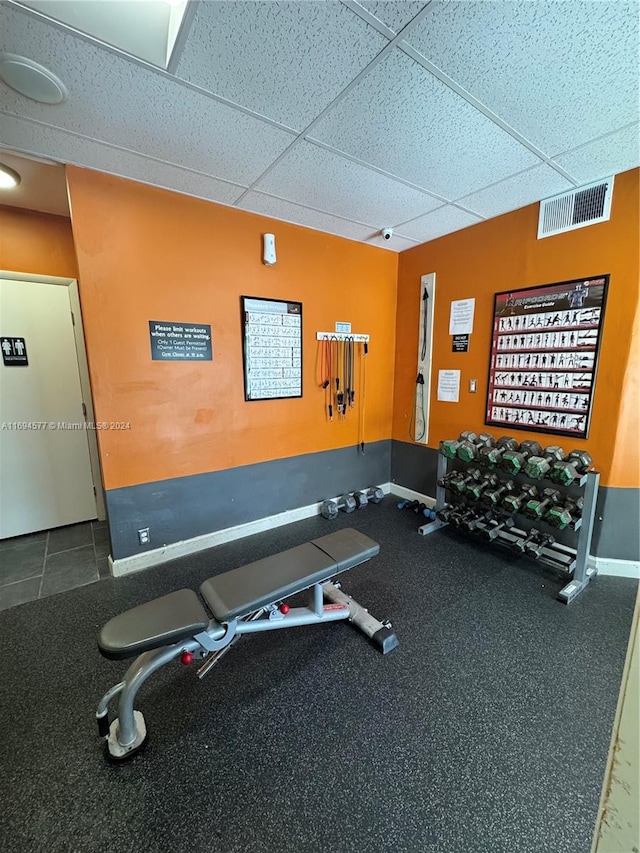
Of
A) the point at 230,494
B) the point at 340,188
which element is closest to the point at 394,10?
the point at 340,188

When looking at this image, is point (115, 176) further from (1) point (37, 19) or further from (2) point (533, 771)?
(2) point (533, 771)

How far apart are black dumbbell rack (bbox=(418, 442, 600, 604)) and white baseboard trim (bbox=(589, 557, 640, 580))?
63mm

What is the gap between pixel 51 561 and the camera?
8.41 ft

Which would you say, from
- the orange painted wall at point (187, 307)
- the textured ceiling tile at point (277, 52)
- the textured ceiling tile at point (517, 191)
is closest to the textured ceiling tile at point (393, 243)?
the orange painted wall at point (187, 307)

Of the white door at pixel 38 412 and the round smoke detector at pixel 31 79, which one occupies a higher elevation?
the round smoke detector at pixel 31 79

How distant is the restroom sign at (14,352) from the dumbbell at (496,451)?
3.76m

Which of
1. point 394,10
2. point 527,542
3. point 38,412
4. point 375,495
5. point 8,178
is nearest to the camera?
point 394,10

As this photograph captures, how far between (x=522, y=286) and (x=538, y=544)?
1.92 meters

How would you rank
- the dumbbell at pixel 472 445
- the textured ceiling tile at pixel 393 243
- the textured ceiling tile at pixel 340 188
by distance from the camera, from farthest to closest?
the textured ceiling tile at pixel 393 243
the dumbbell at pixel 472 445
the textured ceiling tile at pixel 340 188

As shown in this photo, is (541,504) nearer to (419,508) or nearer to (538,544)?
(538,544)

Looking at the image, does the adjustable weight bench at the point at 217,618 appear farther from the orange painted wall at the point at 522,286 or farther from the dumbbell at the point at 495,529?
the orange painted wall at the point at 522,286

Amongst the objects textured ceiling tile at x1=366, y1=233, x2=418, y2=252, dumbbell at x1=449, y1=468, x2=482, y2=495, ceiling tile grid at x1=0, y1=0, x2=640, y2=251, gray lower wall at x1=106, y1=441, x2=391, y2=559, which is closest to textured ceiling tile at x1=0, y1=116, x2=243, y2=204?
ceiling tile grid at x1=0, y1=0, x2=640, y2=251

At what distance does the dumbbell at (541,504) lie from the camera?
2295 mm

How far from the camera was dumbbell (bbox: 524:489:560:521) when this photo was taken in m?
2.29
